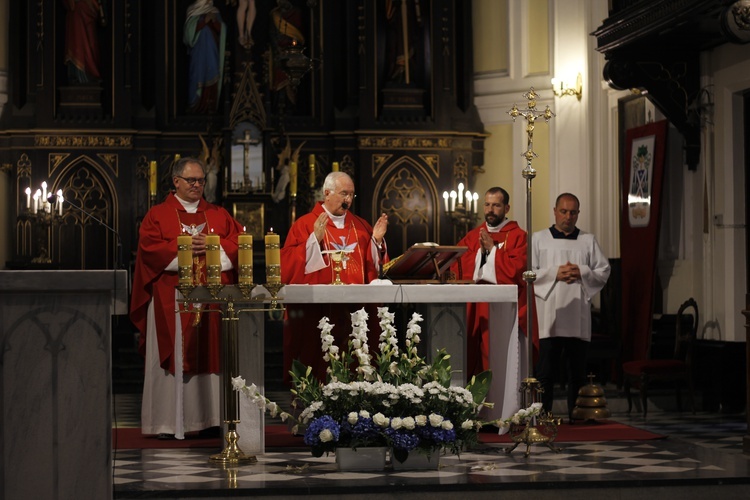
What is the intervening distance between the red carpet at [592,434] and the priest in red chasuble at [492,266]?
691 mm

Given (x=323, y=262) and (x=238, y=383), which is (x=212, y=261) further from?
(x=323, y=262)

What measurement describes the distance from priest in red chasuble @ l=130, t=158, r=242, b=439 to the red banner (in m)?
4.87

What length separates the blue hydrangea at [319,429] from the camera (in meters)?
6.81

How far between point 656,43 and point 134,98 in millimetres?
6485

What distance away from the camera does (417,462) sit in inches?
276

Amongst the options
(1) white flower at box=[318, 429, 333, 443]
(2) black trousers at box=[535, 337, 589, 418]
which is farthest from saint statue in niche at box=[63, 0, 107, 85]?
(1) white flower at box=[318, 429, 333, 443]

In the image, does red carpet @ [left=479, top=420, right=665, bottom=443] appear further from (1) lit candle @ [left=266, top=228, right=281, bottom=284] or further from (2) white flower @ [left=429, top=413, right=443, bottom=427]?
(1) lit candle @ [left=266, top=228, right=281, bottom=284]

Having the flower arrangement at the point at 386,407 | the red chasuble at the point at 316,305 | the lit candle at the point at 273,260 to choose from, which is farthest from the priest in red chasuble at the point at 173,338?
the flower arrangement at the point at 386,407

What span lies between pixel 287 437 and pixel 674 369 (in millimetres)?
4016

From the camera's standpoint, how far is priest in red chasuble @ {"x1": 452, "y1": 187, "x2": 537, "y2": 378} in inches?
359

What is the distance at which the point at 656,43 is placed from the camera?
11.3 m

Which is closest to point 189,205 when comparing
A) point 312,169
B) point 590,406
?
point 590,406

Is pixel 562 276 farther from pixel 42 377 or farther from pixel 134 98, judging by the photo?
pixel 134 98

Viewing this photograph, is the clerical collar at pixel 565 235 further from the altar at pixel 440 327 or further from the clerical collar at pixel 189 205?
the clerical collar at pixel 189 205
